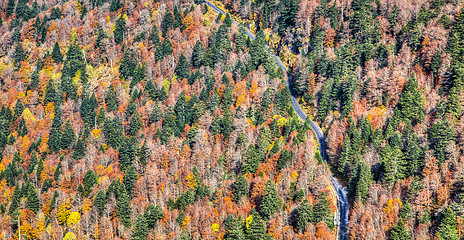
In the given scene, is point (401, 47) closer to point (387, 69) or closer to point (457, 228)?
point (387, 69)

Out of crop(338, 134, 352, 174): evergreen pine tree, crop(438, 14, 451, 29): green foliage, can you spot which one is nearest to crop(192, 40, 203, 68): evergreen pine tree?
crop(338, 134, 352, 174): evergreen pine tree

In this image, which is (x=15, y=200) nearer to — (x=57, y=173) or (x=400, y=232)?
(x=57, y=173)

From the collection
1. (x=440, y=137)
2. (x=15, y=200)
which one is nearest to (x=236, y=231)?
(x=440, y=137)


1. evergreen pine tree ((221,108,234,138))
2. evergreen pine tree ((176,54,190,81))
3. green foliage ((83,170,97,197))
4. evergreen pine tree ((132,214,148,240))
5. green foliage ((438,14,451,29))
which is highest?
green foliage ((438,14,451,29))

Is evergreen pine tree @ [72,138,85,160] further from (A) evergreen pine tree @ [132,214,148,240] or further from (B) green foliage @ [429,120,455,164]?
(B) green foliage @ [429,120,455,164]

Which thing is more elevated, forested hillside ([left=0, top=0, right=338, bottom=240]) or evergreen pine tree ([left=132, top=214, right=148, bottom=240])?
forested hillside ([left=0, top=0, right=338, bottom=240])

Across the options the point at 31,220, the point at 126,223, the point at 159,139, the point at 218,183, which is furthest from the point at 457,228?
the point at 31,220

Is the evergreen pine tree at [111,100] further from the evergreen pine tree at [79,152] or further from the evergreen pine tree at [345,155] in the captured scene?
the evergreen pine tree at [345,155]
